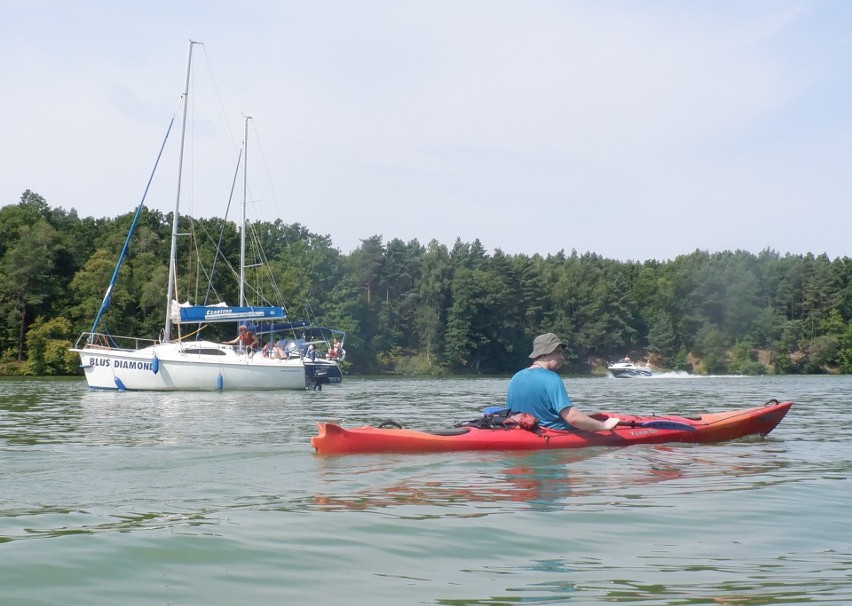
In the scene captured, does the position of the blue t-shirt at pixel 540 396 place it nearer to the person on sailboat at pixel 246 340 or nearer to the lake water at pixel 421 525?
the lake water at pixel 421 525

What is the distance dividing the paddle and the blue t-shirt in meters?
1.24

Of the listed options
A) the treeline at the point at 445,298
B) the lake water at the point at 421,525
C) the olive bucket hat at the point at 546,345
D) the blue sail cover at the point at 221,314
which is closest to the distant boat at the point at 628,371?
the treeline at the point at 445,298

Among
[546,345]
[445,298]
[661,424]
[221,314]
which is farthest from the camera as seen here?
[445,298]

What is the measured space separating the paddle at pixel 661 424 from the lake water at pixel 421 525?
0.28 m

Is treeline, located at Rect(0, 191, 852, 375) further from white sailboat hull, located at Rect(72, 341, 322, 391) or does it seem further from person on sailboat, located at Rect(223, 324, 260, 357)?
white sailboat hull, located at Rect(72, 341, 322, 391)

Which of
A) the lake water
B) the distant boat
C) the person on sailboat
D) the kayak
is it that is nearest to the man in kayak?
the kayak

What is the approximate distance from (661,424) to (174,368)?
19.3 metres

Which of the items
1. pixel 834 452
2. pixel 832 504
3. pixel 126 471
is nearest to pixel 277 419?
pixel 126 471

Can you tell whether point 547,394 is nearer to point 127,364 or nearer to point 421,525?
point 421,525

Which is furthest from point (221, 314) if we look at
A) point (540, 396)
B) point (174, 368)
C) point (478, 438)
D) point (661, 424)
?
point (540, 396)

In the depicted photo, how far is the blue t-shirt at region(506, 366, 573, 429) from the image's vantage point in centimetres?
991

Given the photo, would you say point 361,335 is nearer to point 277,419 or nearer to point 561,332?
point 561,332

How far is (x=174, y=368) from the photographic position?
27.9 meters

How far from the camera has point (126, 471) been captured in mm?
8586
